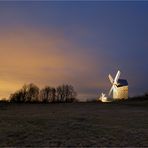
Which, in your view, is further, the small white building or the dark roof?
the dark roof

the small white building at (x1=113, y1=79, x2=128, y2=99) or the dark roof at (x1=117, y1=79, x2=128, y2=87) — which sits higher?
the dark roof at (x1=117, y1=79, x2=128, y2=87)

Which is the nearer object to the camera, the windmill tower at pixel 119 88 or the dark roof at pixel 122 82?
the windmill tower at pixel 119 88

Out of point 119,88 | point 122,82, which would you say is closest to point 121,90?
point 119,88

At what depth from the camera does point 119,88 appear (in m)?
100

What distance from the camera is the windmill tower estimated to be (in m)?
98.5

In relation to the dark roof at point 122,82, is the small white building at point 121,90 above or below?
below

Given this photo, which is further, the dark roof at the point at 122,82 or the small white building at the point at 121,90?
the dark roof at the point at 122,82

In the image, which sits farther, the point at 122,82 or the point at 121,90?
the point at 122,82

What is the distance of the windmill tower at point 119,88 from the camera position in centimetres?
9852

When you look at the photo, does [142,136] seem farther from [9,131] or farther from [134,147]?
[9,131]

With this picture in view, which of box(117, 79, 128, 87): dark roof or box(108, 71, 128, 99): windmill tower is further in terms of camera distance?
box(117, 79, 128, 87): dark roof

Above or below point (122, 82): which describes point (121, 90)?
below

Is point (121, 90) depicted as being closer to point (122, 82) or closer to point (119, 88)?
point (119, 88)

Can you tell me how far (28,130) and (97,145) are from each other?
4885mm
